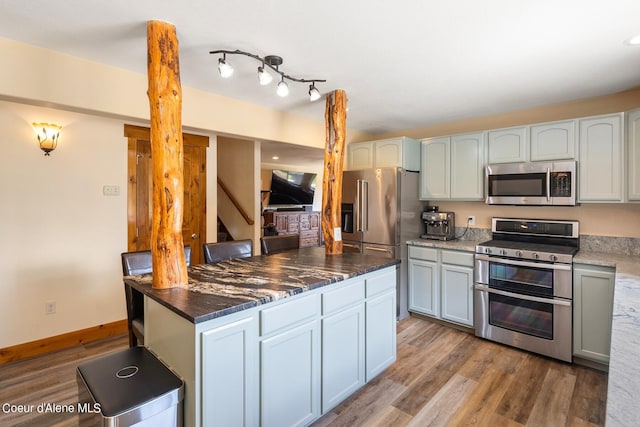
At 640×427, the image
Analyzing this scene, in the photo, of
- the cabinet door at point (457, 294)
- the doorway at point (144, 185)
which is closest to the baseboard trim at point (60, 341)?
the doorway at point (144, 185)

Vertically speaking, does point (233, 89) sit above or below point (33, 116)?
above

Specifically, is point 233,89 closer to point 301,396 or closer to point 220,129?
point 220,129

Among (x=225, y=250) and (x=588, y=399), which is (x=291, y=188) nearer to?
(x=225, y=250)

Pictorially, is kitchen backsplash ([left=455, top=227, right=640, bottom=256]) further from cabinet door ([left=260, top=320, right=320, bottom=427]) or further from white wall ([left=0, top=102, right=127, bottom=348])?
white wall ([left=0, top=102, right=127, bottom=348])

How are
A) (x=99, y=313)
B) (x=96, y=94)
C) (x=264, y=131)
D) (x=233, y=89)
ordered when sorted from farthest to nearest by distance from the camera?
1. (x=264, y=131)
2. (x=99, y=313)
3. (x=233, y=89)
4. (x=96, y=94)

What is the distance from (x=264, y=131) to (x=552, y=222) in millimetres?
3156

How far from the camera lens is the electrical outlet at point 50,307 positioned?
288 cm

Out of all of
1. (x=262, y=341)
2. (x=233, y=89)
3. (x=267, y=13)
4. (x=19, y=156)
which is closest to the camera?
(x=262, y=341)

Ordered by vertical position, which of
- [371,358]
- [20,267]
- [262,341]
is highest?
[20,267]

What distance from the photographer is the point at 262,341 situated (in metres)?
1.64

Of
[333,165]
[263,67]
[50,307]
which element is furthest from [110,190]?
[333,165]

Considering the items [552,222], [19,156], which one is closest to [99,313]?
[19,156]

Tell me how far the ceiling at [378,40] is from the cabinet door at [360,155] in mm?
1143

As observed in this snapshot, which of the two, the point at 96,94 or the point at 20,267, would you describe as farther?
the point at 20,267
